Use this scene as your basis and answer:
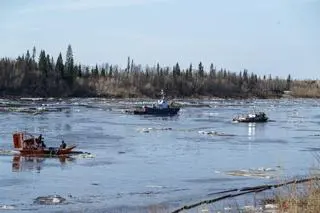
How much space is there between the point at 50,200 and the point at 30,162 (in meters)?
13.0

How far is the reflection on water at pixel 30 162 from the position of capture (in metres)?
32.6

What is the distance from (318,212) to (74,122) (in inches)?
2319

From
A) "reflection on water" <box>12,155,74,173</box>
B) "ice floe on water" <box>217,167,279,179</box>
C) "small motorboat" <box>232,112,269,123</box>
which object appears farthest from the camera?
"small motorboat" <box>232,112,269,123</box>

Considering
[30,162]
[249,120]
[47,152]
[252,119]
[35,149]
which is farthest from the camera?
[252,119]

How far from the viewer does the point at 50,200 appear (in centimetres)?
2291

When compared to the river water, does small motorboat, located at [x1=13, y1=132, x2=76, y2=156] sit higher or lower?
higher

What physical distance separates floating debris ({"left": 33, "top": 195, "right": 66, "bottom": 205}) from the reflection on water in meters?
8.23

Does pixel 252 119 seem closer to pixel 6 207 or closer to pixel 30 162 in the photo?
pixel 30 162

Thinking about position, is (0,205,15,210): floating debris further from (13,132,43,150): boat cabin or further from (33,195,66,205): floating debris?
(13,132,43,150): boat cabin

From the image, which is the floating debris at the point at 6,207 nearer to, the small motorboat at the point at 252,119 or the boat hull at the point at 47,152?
the boat hull at the point at 47,152

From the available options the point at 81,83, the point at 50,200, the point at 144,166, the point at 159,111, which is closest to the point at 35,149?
the point at 144,166

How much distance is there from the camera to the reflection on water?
3259 centimetres

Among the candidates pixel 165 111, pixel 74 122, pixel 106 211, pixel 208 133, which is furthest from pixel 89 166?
pixel 165 111

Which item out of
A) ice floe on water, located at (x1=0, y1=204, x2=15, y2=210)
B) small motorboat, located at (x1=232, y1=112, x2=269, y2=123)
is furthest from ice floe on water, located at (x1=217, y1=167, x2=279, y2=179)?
small motorboat, located at (x1=232, y1=112, x2=269, y2=123)
